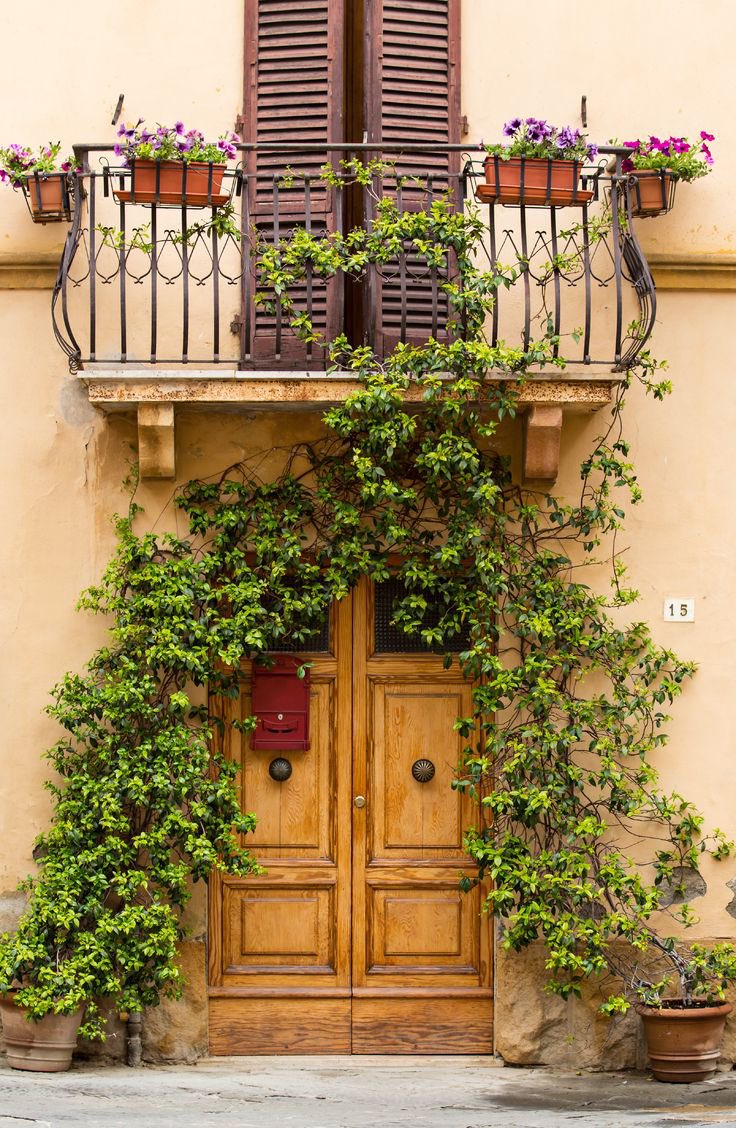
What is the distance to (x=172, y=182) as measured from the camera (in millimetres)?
6445

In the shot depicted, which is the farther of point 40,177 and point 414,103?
point 414,103

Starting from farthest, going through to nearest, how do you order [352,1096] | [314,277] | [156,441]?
[314,277] → [156,441] → [352,1096]

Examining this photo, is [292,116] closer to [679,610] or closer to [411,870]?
[679,610]

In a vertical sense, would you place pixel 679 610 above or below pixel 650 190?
below

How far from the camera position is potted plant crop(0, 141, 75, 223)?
672cm

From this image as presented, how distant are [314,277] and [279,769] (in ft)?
7.77

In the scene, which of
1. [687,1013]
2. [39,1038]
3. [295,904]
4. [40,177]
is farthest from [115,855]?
[40,177]

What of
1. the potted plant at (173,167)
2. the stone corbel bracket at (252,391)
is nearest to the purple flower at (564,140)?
the stone corbel bracket at (252,391)

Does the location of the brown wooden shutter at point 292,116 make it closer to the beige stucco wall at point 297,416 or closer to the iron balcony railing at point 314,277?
the iron balcony railing at point 314,277

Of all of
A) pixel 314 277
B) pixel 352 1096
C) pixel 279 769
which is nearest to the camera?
pixel 352 1096

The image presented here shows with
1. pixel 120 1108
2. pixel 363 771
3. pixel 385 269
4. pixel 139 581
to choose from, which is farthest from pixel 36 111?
pixel 120 1108

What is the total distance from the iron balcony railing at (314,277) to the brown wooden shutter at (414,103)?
13mm

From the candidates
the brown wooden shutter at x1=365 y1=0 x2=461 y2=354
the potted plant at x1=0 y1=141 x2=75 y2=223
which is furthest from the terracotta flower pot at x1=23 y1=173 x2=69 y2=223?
the brown wooden shutter at x1=365 y1=0 x2=461 y2=354

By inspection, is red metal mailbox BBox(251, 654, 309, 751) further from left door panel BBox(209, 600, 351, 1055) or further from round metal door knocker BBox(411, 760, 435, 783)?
round metal door knocker BBox(411, 760, 435, 783)
